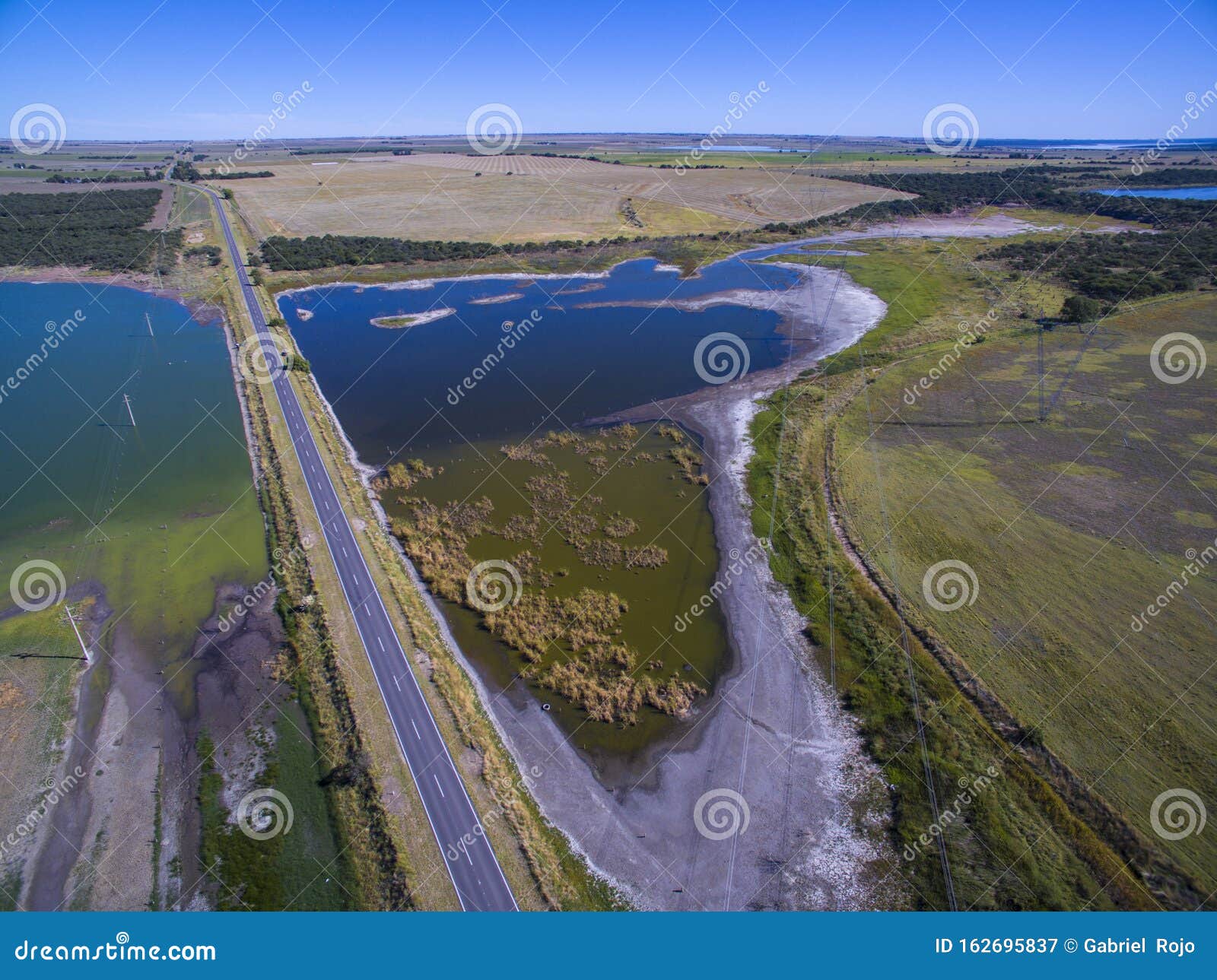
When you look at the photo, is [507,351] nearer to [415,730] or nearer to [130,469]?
[130,469]

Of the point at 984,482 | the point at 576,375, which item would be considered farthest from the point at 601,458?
the point at 984,482

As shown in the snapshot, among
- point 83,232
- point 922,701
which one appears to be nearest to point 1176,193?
point 922,701

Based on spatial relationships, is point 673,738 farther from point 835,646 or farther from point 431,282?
point 431,282

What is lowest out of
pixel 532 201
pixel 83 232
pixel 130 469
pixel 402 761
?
pixel 402 761

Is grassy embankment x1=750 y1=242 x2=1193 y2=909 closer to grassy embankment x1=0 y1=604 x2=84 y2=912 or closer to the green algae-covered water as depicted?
the green algae-covered water

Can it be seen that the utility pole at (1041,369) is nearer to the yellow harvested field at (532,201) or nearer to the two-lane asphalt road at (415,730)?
the two-lane asphalt road at (415,730)

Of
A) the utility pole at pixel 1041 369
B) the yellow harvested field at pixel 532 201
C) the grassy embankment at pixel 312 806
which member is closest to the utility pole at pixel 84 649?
the grassy embankment at pixel 312 806
